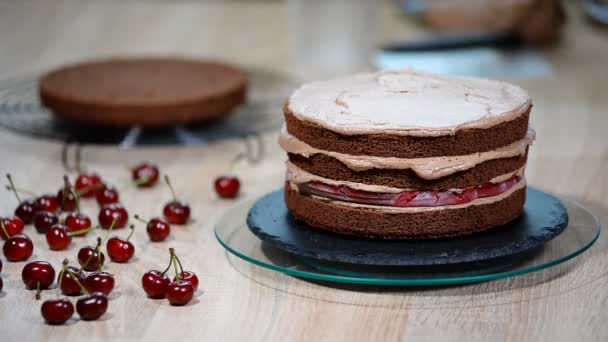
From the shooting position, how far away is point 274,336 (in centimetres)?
150

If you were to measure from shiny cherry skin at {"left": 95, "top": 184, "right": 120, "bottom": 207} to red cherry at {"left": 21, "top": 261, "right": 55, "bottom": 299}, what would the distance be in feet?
1.53

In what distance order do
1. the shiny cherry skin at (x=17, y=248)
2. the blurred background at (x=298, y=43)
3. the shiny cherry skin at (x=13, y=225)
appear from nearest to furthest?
the shiny cherry skin at (x=17, y=248) → the shiny cherry skin at (x=13, y=225) → the blurred background at (x=298, y=43)

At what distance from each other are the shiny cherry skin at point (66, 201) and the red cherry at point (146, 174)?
0.68ft

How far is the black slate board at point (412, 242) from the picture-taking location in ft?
5.24

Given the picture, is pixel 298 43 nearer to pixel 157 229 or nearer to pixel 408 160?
pixel 157 229

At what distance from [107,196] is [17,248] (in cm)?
36

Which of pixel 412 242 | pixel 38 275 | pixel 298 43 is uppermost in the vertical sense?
pixel 412 242

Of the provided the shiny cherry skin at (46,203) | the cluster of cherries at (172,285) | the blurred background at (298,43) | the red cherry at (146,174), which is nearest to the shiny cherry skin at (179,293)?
the cluster of cherries at (172,285)

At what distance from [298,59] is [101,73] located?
35.6 inches

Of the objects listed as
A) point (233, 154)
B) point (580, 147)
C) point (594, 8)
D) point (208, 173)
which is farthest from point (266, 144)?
point (594, 8)

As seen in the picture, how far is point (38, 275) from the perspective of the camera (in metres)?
1.65

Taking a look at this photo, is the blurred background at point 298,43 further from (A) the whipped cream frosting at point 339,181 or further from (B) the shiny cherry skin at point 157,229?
(A) the whipped cream frosting at point 339,181

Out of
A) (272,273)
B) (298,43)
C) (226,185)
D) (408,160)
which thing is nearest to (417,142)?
(408,160)

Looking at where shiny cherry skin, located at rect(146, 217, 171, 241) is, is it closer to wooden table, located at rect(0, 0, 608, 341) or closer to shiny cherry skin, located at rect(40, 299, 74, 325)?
wooden table, located at rect(0, 0, 608, 341)
